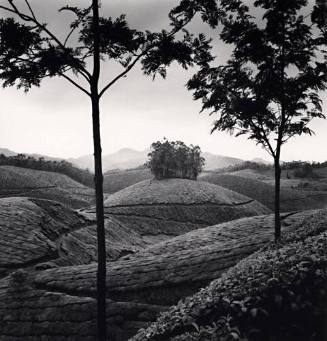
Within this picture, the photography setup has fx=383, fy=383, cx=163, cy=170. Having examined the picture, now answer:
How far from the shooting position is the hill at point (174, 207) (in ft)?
69.3

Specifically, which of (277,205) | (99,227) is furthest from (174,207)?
(99,227)

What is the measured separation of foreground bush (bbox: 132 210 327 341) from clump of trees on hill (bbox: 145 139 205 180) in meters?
21.5

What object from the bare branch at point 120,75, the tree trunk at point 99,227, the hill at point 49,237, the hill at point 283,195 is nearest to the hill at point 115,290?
the tree trunk at point 99,227

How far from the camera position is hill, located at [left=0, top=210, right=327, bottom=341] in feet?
28.2

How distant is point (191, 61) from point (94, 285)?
241 inches

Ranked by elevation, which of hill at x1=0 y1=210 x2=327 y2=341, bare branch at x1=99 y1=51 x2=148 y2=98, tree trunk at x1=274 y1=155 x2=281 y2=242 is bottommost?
hill at x1=0 y1=210 x2=327 y2=341

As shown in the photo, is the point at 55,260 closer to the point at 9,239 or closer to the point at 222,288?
the point at 9,239

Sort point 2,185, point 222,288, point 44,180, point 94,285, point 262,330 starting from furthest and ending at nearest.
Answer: point 44,180, point 2,185, point 94,285, point 222,288, point 262,330

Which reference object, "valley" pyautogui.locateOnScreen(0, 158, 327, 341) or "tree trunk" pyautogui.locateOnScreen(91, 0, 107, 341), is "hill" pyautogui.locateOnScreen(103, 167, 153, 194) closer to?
"valley" pyautogui.locateOnScreen(0, 158, 327, 341)

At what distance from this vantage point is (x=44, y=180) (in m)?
33.6

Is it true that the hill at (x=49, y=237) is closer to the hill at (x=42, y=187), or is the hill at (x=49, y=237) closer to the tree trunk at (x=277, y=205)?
the tree trunk at (x=277, y=205)

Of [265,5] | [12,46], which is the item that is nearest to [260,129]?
[265,5]

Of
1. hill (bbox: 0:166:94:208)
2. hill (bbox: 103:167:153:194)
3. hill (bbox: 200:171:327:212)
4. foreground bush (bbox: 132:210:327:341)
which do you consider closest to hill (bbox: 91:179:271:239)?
hill (bbox: 200:171:327:212)

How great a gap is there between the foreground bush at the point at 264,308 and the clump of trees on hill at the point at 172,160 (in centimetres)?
2145
